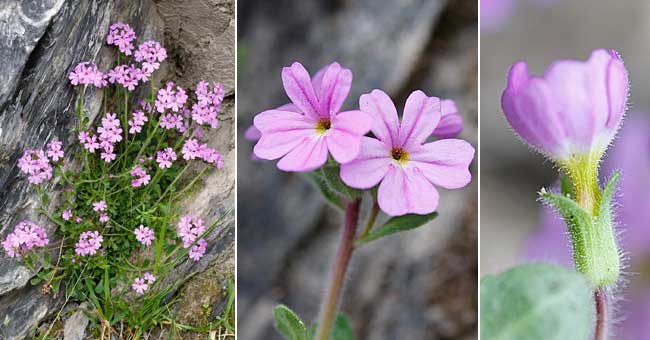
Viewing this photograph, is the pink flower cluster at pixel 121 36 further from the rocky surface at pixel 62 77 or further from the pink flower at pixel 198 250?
the pink flower at pixel 198 250

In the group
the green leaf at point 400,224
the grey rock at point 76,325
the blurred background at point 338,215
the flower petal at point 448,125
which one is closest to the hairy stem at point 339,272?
the green leaf at point 400,224

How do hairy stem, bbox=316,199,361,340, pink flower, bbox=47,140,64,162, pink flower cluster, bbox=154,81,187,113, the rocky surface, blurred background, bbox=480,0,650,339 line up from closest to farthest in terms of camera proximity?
Result: 1. hairy stem, bbox=316,199,361,340
2. blurred background, bbox=480,0,650,339
3. the rocky surface
4. pink flower, bbox=47,140,64,162
5. pink flower cluster, bbox=154,81,187,113

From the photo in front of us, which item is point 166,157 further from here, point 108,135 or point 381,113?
point 381,113

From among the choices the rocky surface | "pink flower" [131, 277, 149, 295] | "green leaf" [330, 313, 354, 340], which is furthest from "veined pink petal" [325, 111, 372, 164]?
"pink flower" [131, 277, 149, 295]

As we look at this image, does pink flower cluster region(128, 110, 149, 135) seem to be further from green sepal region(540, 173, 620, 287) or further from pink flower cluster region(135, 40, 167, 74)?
green sepal region(540, 173, 620, 287)

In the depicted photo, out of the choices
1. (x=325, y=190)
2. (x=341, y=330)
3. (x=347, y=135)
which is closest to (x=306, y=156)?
(x=347, y=135)

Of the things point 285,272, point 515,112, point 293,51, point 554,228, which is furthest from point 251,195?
point 515,112
